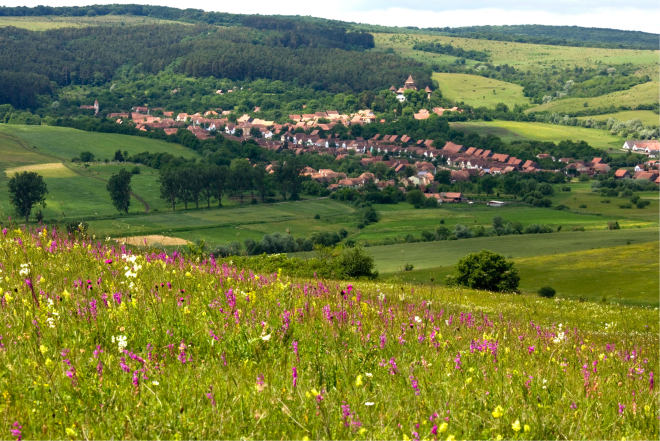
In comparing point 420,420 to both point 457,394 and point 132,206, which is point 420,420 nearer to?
point 457,394

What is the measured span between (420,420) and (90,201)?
99544 millimetres

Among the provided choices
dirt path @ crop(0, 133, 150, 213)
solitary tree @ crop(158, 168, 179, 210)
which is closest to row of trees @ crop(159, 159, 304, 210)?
solitary tree @ crop(158, 168, 179, 210)

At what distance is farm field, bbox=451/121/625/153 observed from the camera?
169250mm

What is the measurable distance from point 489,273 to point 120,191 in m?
70.2

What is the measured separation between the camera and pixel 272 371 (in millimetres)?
4398

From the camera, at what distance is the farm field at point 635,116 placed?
182 meters

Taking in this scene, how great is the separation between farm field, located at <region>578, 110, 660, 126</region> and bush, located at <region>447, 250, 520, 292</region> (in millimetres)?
161162

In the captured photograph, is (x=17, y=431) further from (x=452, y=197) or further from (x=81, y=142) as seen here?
(x=81, y=142)

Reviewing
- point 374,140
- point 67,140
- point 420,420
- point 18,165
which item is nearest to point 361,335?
point 420,420

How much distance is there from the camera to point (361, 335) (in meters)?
5.45

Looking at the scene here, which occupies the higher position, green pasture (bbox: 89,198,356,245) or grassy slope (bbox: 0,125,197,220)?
grassy slope (bbox: 0,125,197,220)

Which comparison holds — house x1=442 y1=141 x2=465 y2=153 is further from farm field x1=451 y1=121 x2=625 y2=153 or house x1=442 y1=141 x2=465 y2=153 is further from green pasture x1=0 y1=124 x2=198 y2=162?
green pasture x1=0 y1=124 x2=198 y2=162

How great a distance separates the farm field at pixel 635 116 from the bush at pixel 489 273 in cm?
16116

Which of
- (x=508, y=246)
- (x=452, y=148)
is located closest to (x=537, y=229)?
(x=508, y=246)
